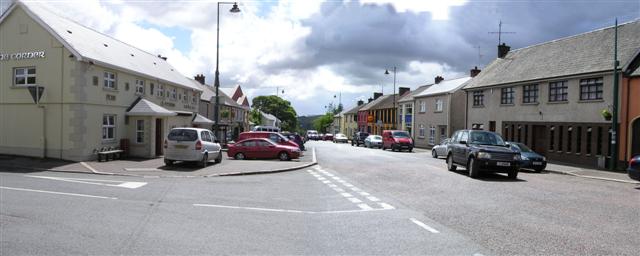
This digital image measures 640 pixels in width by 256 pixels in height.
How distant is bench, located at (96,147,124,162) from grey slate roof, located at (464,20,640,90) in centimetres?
2430

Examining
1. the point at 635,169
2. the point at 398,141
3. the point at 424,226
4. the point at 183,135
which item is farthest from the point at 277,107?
the point at 424,226

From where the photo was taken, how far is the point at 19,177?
45.9 ft

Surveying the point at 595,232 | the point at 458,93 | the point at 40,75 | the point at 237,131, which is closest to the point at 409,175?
the point at 595,232

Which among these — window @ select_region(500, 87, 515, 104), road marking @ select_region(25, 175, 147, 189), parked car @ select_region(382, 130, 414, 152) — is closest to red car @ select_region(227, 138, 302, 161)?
road marking @ select_region(25, 175, 147, 189)

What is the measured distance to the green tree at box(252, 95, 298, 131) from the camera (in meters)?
122

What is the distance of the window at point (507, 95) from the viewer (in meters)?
32.2

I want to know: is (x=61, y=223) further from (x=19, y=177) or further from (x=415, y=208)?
(x=19, y=177)

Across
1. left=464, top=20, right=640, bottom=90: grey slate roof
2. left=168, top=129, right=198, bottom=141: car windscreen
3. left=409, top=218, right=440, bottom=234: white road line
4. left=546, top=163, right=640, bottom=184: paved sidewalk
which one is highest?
left=464, top=20, right=640, bottom=90: grey slate roof

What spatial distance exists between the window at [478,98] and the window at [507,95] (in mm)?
2777

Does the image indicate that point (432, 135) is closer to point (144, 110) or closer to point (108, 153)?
point (144, 110)

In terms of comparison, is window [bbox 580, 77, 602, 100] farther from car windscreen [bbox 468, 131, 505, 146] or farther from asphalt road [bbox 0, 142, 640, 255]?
asphalt road [bbox 0, 142, 640, 255]

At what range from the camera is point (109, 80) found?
73.0 feet

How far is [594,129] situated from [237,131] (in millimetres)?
46014

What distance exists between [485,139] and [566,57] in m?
14.8
